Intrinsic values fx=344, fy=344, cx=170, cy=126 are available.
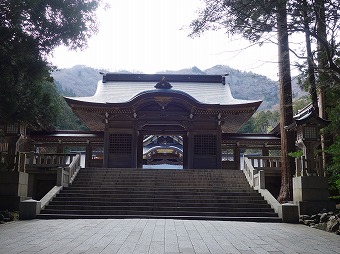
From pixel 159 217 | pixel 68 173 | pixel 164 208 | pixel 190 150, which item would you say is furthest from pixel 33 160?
pixel 159 217

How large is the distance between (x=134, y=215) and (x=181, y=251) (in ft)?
18.4

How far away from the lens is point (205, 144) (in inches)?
746

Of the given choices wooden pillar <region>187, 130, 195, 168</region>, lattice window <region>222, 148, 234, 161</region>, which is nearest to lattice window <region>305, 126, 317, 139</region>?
wooden pillar <region>187, 130, 195, 168</region>

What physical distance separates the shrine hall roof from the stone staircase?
6.72 m

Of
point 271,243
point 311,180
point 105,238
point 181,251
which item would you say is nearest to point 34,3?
point 105,238

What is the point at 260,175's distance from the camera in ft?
42.0

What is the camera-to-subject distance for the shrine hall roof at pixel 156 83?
2145 centimetres

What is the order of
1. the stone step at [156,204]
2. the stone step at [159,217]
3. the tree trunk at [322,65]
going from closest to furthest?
the tree trunk at [322,65] → the stone step at [159,217] → the stone step at [156,204]

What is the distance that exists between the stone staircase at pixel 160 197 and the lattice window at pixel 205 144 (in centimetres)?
315

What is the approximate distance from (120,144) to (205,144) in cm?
467

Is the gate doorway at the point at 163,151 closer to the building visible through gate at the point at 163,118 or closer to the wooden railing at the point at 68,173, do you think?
the building visible through gate at the point at 163,118

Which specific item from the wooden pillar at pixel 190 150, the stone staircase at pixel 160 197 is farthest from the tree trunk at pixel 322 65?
the wooden pillar at pixel 190 150

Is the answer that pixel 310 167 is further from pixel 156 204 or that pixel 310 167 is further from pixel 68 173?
pixel 68 173

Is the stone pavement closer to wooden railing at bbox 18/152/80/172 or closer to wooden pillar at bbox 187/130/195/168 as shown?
wooden railing at bbox 18/152/80/172
